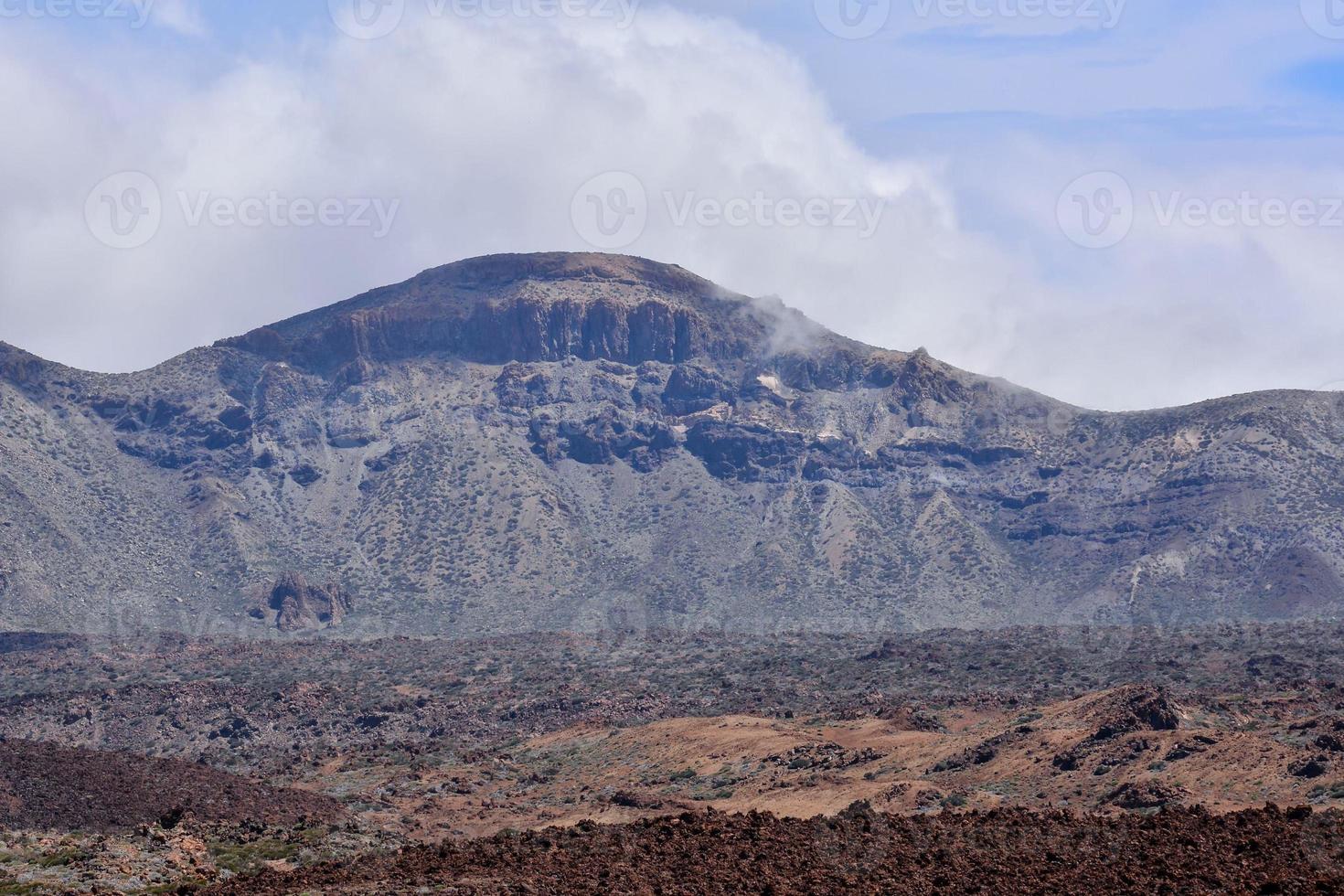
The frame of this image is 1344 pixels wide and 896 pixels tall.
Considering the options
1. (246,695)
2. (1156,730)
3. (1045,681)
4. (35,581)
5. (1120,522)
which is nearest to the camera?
(1156,730)

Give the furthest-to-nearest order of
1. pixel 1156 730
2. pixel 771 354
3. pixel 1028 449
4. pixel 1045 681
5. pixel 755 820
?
pixel 771 354, pixel 1028 449, pixel 1045 681, pixel 1156 730, pixel 755 820

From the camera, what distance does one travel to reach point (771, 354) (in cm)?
18175

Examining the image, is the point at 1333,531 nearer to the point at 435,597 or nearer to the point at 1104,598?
the point at 1104,598

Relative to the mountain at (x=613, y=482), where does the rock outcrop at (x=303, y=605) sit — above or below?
below

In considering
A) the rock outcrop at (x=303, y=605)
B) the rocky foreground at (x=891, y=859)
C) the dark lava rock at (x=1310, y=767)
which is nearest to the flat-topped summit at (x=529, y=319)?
the rock outcrop at (x=303, y=605)

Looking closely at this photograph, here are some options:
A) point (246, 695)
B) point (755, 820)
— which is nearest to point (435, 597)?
point (246, 695)

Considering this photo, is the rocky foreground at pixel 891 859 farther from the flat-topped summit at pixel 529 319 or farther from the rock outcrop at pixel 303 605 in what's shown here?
the flat-topped summit at pixel 529 319

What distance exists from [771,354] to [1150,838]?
151m

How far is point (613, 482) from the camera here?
6403 inches

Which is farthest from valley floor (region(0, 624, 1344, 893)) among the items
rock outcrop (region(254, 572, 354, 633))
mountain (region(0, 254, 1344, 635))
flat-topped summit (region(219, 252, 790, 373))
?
flat-topped summit (region(219, 252, 790, 373))

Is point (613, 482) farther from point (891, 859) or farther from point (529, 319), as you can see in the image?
point (891, 859)

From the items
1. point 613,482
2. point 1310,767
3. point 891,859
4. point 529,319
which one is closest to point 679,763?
point 1310,767

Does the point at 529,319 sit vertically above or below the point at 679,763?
above

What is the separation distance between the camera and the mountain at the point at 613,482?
5207 inches
